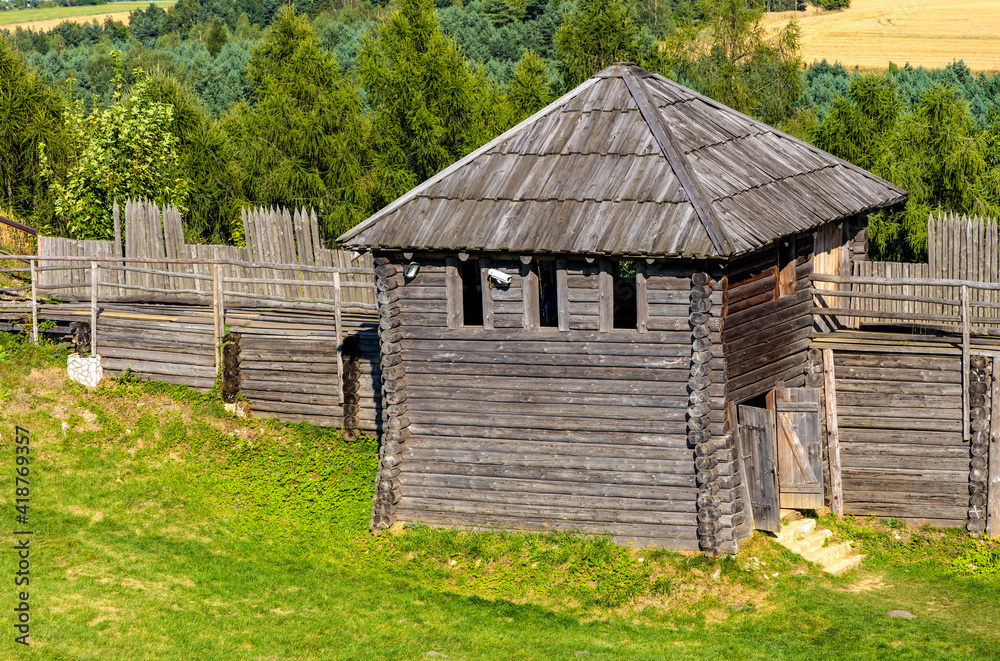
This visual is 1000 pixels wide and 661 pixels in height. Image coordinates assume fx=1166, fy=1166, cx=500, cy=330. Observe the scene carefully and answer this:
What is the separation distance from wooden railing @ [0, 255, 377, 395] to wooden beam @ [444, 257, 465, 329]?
11.9 ft

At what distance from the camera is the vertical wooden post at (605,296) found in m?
15.0

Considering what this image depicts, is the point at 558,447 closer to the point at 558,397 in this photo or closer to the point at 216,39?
the point at 558,397

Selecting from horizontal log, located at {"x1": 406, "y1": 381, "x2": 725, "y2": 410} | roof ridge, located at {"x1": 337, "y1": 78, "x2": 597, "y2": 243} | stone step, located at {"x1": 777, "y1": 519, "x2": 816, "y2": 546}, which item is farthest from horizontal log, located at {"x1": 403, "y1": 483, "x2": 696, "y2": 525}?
roof ridge, located at {"x1": 337, "y1": 78, "x2": 597, "y2": 243}

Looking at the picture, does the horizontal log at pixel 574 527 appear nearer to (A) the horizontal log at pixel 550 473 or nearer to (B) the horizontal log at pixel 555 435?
(A) the horizontal log at pixel 550 473

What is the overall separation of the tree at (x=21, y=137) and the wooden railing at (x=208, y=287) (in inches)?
500

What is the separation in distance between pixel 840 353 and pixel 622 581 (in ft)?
15.1

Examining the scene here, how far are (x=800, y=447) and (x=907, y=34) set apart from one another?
50.5m

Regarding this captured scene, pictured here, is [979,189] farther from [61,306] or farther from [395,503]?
[61,306]

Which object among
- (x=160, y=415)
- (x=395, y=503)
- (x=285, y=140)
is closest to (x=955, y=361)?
(x=395, y=503)

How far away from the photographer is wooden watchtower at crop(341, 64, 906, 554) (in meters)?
14.9

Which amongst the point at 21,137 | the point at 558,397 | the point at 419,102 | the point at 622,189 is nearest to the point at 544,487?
the point at 558,397

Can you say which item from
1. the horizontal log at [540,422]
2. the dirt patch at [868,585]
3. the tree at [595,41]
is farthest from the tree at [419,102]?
the dirt patch at [868,585]

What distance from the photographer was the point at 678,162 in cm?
1507

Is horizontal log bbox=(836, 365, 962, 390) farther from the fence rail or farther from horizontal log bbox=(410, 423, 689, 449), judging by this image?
the fence rail
